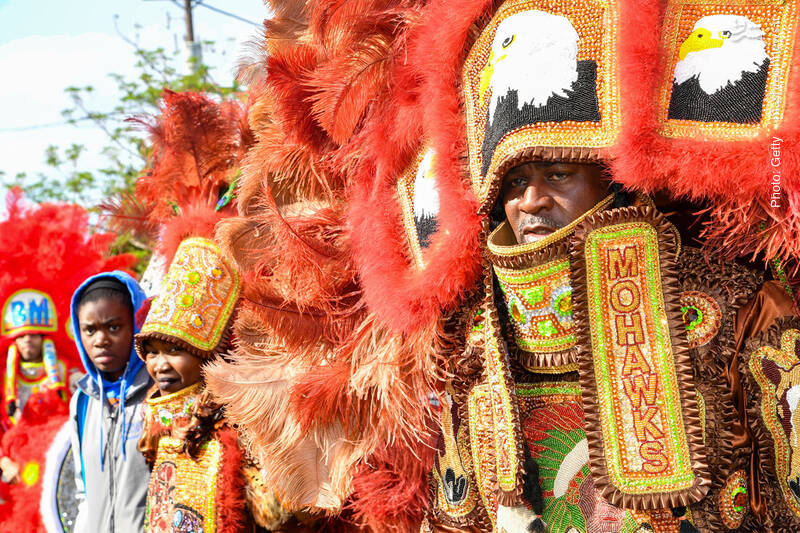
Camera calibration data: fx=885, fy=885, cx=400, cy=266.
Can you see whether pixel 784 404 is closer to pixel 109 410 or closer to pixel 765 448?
pixel 765 448

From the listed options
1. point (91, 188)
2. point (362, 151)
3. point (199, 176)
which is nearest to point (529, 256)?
point (362, 151)

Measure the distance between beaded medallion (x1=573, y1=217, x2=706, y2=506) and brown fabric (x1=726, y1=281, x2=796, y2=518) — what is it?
15 cm

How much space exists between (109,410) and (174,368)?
0.74 metres

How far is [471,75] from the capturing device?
95.8 inches

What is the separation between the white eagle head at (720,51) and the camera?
2.05 metres

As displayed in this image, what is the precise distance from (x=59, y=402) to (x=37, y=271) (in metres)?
0.97

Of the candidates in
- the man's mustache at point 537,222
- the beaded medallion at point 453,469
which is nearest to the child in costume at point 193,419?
the beaded medallion at point 453,469

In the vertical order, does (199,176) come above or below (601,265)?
above

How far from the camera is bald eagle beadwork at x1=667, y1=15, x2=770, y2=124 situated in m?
2.03

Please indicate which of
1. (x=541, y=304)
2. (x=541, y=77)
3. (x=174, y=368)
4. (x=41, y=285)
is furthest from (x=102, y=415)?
(x=541, y=77)

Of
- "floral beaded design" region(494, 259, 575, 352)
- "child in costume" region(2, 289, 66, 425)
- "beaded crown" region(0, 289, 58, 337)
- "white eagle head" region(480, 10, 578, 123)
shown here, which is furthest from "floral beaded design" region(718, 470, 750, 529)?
"beaded crown" region(0, 289, 58, 337)

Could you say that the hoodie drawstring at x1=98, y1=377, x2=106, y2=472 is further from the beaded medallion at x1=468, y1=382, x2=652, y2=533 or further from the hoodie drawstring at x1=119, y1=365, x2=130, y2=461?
the beaded medallion at x1=468, y1=382, x2=652, y2=533

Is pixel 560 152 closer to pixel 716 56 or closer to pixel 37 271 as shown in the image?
pixel 716 56

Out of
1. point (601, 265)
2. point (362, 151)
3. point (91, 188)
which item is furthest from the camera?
point (91, 188)
